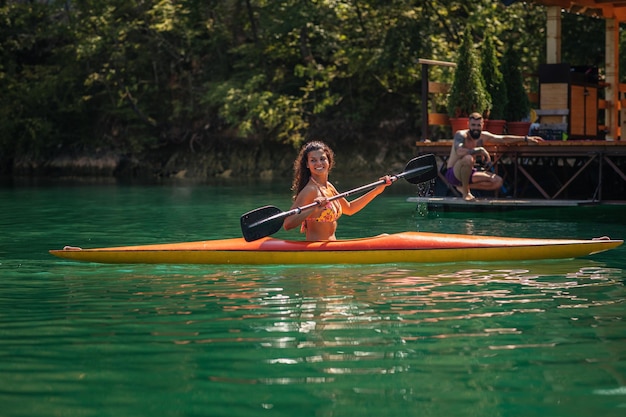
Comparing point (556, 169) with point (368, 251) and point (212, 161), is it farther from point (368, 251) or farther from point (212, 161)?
point (212, 161)

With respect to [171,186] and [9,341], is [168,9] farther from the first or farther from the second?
[9,341]

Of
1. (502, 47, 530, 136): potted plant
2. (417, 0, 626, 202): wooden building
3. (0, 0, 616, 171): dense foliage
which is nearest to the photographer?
(417, 0, 626, 202): wooden building

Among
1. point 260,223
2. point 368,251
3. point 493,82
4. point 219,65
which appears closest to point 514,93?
point 493,82

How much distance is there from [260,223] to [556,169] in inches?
416

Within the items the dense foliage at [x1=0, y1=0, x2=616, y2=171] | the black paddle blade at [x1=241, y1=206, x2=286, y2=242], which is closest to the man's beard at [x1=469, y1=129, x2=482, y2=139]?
the black paddle blade at [x1=241, y1=206, x2=286, y2=242]

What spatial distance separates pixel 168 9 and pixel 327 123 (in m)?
6.78

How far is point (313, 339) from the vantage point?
6859mm

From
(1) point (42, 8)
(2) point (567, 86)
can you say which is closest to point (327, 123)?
(1) point (42, 8)

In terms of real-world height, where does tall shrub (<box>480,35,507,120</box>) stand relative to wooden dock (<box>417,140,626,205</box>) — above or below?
above

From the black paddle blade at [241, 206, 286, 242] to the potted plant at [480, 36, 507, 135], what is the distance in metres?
8.10

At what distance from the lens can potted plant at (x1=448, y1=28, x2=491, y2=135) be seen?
18.1 metres

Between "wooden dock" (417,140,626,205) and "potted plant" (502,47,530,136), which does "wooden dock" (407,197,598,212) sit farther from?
"potted plant" (502,47,530,136)

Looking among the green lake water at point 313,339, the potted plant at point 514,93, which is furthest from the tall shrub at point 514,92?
the green lake water at point 313,339

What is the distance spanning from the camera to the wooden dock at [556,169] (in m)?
17.1
